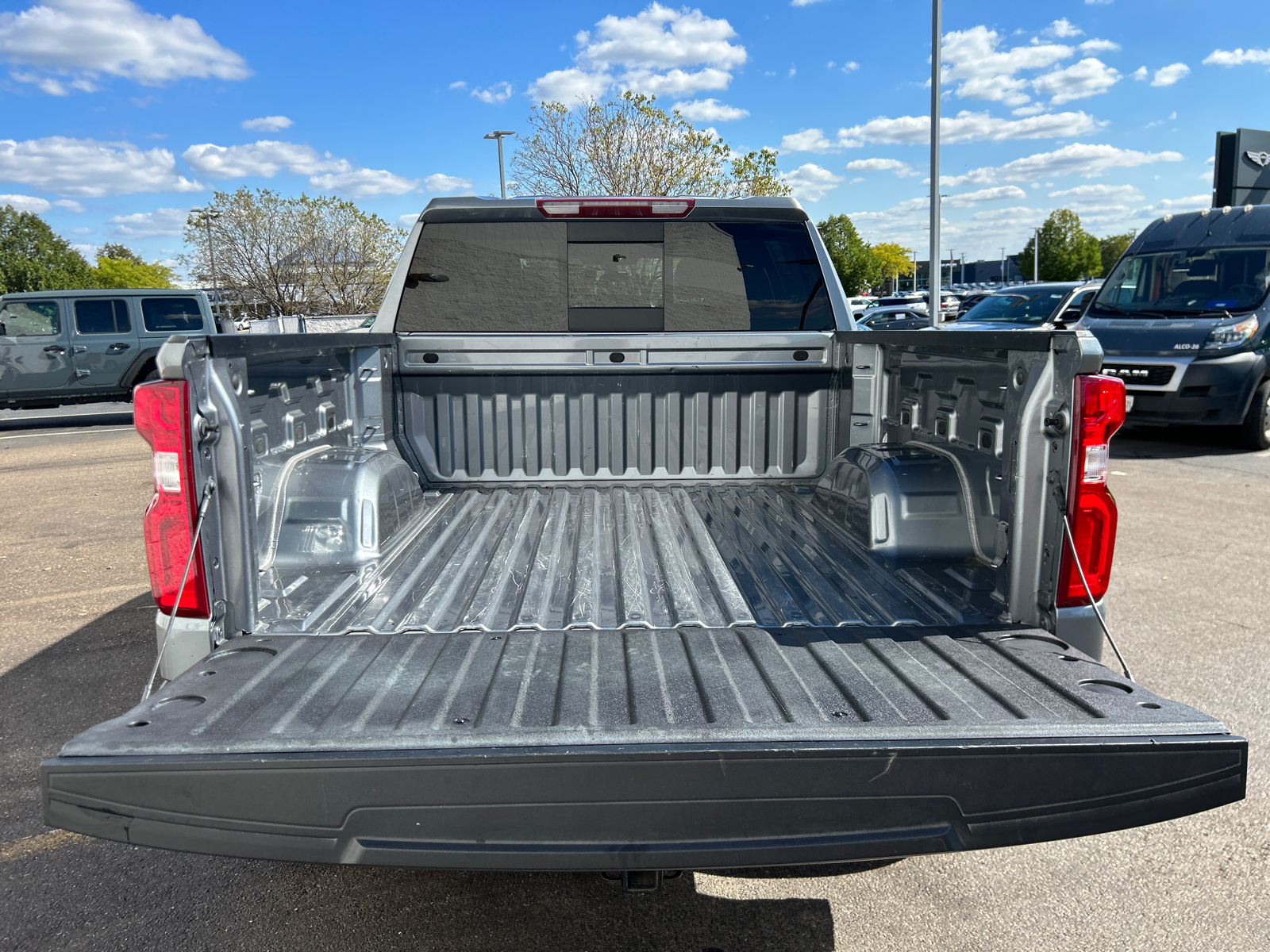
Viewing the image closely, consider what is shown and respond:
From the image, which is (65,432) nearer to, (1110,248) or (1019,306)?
(1019,306)

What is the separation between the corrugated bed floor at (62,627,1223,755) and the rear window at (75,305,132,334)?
14471 millimetres

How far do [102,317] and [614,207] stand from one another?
13648mm

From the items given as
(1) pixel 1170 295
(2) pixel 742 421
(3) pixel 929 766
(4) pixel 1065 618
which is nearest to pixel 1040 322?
(1) pixel 1170 295

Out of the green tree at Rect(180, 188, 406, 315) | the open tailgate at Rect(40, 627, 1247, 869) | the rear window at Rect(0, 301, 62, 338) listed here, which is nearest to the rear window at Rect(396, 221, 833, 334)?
the open tailgate at Rect(40, 627, 1247, 869)

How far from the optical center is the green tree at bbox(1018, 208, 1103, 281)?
84.9 meters

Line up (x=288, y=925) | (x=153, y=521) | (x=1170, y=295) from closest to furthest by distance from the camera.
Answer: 1. (x=153, y=521)
2. (x=288, y=925)
3. (x=1170, y=295)

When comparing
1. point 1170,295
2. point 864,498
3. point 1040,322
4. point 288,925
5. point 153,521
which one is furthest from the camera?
point 1040,322

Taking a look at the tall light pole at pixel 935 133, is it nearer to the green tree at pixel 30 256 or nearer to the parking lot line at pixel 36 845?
the parking lot line at pixel 36 845

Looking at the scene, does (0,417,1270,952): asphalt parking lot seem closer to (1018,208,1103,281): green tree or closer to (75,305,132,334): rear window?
(75,305,132,334): rear window

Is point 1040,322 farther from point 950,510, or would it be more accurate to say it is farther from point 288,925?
point 288,925

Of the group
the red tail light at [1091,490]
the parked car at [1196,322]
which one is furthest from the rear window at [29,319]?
the red tail light at [1091,490]

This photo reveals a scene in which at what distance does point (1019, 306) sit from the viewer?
15.6 metres

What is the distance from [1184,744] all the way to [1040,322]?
561 inches

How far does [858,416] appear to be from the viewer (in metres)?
3.88
